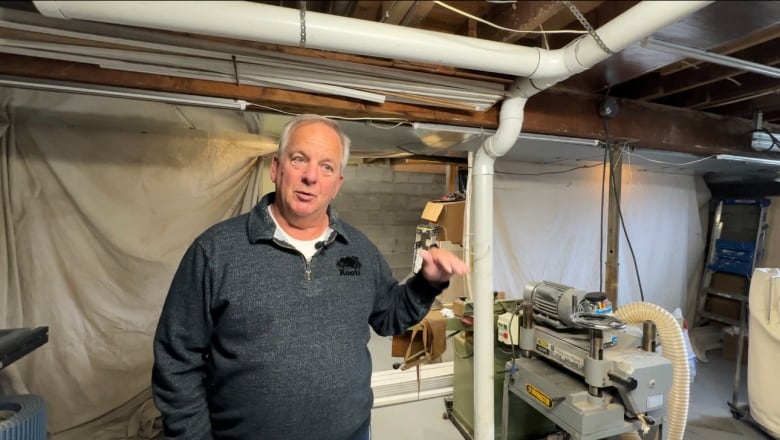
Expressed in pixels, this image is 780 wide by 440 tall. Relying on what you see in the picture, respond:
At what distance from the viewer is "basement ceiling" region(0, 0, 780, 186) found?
44.9 inches

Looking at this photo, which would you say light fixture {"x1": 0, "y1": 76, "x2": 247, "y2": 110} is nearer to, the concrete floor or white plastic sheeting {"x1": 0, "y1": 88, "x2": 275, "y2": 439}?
white plastic sheeting {"x1": 0, "y1": 88, "x2": 275, "y2": 439}

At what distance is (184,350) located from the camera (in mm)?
989

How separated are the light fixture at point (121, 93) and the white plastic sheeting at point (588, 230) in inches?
93.8

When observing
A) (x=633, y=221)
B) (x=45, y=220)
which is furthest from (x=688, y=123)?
(x=45, y=220)

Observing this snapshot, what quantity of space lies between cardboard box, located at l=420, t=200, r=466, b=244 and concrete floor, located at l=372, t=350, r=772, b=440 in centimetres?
149

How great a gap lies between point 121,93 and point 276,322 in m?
1.12

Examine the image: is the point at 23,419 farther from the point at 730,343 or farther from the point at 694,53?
the point at 730,343

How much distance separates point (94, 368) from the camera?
204 cm

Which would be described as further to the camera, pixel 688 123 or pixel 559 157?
pixel 559 157

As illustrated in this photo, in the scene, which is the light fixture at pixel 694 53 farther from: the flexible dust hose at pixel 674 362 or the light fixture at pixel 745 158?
the light fixture at pixel 745 158

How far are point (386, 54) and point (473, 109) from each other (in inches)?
28.9

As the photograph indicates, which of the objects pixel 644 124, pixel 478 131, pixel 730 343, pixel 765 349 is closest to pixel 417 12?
pixel 478 131

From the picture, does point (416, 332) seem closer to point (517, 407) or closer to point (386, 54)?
point (517, 407)

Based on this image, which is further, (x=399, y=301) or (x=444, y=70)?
(x=444, y=70)
